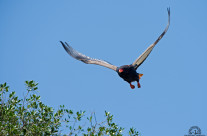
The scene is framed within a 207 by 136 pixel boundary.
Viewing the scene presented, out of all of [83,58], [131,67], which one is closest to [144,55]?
[131,67]

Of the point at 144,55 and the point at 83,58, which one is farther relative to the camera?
the point at 83,58

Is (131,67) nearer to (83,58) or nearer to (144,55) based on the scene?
(144,55)

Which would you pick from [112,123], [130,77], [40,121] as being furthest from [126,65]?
[40,121]

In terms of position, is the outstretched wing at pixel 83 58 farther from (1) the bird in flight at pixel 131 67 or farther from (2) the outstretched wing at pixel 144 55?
(2) the outstretched wing at pixel 144 55

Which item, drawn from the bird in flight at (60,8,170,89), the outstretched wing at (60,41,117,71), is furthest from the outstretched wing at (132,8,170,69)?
the outstretched wing at (60,41,117,71)

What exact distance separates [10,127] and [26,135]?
51cm

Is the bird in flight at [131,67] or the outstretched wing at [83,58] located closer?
the bird in flight at [131,67]

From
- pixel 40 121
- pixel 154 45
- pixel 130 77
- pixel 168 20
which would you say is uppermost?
pixel 168 20

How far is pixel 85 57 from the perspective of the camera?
1497cm

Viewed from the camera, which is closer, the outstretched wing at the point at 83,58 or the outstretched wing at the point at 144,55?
the outstretched wing at the point at 144,55

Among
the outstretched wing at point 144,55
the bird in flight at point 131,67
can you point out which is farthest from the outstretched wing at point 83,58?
the outstretched wing at point 144,55

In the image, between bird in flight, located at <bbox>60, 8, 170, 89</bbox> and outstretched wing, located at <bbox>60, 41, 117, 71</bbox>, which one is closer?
bird in flight, located at <bbox>60, 8, 170, 89</bbox>

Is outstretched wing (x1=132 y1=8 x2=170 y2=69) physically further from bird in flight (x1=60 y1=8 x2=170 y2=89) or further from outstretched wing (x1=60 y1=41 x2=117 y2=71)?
outstretched wing (x1=60 y1=41 x2=117 y2=71)

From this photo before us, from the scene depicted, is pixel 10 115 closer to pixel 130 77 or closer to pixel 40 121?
pixel 40 121
